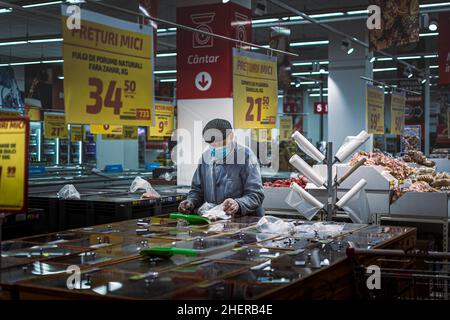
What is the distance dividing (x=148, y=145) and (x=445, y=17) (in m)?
21.9

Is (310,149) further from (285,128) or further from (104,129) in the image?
(285,128)

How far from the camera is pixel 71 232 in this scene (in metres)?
4.41

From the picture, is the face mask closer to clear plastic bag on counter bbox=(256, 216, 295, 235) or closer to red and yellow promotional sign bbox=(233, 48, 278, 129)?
clear plastic bag on counter bbox=(256, 216, 295, 235)

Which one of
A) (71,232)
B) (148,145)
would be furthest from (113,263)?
(148,145)

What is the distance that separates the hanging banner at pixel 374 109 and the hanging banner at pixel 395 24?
4.23 m

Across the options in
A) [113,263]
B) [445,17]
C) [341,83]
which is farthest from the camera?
[341,83]

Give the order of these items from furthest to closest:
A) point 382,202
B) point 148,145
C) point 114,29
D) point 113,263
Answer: point 148,145
point 382,202
point 114,29
point 113,263

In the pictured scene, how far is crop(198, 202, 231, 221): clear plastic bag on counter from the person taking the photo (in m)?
5.33

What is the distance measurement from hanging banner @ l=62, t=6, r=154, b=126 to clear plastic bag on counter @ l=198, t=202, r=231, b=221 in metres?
1.32

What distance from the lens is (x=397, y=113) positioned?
16.0m

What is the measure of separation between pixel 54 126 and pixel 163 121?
572 cm

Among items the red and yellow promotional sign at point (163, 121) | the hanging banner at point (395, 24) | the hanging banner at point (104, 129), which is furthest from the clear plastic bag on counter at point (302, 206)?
the hanging banner at point (104, 129)

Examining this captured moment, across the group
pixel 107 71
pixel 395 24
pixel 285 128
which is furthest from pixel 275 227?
pixel 285 128
